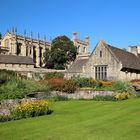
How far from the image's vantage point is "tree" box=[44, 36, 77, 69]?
3529 inches

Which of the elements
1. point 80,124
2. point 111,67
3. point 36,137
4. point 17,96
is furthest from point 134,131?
point 111,67

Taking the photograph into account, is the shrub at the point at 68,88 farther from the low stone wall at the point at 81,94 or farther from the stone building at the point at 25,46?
the stone building at the point at 25,46

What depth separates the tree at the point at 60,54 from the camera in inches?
3529

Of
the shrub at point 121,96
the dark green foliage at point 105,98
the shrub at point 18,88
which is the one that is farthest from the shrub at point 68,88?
the shrub at point 121,96

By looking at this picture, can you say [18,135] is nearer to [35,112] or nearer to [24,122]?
[24,122]

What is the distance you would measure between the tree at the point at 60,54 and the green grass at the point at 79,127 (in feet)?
233

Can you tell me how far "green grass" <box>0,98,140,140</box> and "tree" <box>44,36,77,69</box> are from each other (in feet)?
233

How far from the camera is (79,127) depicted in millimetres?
14445

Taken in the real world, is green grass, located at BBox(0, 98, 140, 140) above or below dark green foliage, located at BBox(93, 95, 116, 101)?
below

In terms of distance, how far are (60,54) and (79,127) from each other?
7639 centimetres

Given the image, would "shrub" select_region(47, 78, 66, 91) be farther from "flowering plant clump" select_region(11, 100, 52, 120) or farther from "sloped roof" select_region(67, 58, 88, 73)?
"sloped roof" select_region(67, 58, 88, 73)

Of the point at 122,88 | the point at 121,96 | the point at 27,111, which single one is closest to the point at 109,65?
the point at 122,88

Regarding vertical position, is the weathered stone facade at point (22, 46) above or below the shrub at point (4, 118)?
above


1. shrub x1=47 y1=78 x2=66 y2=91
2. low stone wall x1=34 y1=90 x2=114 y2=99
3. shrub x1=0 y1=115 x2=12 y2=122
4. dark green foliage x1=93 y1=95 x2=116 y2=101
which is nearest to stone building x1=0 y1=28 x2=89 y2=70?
shrub x1=47 y1=78 x2=66 y2=91
